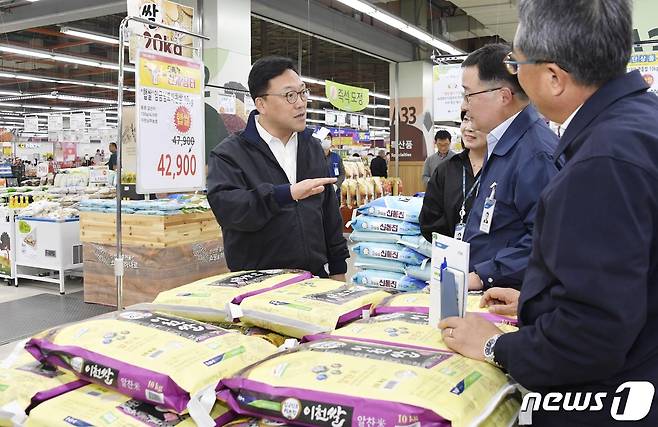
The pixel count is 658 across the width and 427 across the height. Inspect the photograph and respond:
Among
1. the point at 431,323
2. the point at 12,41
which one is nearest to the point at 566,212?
the point at 431,323

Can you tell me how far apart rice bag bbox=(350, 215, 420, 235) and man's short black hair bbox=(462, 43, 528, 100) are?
1537mm

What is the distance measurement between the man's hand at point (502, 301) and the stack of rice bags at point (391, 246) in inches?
72.5

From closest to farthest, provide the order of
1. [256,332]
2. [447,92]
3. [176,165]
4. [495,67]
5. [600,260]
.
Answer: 1. [600,260]
2. [256,332]
3. [495,67]
4. [176,165]
5. [447,92]

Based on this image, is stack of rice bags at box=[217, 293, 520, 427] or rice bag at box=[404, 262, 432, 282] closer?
stack of rice bags at box=[217, 293, 520, 427]

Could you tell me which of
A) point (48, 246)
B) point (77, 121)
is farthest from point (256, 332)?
point (77, 121)

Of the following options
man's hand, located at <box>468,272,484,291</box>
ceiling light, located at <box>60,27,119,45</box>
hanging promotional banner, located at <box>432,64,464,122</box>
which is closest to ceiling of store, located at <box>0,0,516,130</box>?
ceiling light, located at <box>60,27,119,45</box>

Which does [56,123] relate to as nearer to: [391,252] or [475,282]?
[391,252]

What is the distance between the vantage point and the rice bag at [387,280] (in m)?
3.53

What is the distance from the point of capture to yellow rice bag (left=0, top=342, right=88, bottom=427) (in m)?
1.35

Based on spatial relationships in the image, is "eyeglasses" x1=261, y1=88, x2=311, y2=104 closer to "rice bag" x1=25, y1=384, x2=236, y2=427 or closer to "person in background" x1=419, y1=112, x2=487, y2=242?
"person in background" x1=419, y1=112, x2=487, y2=242

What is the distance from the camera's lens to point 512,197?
1943mm

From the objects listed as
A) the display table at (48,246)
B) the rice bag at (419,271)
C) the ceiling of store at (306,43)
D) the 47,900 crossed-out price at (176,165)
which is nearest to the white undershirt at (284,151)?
the rice bag at (419,271)

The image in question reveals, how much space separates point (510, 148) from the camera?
202 centimetres

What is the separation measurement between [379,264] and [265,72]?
5.17ft
